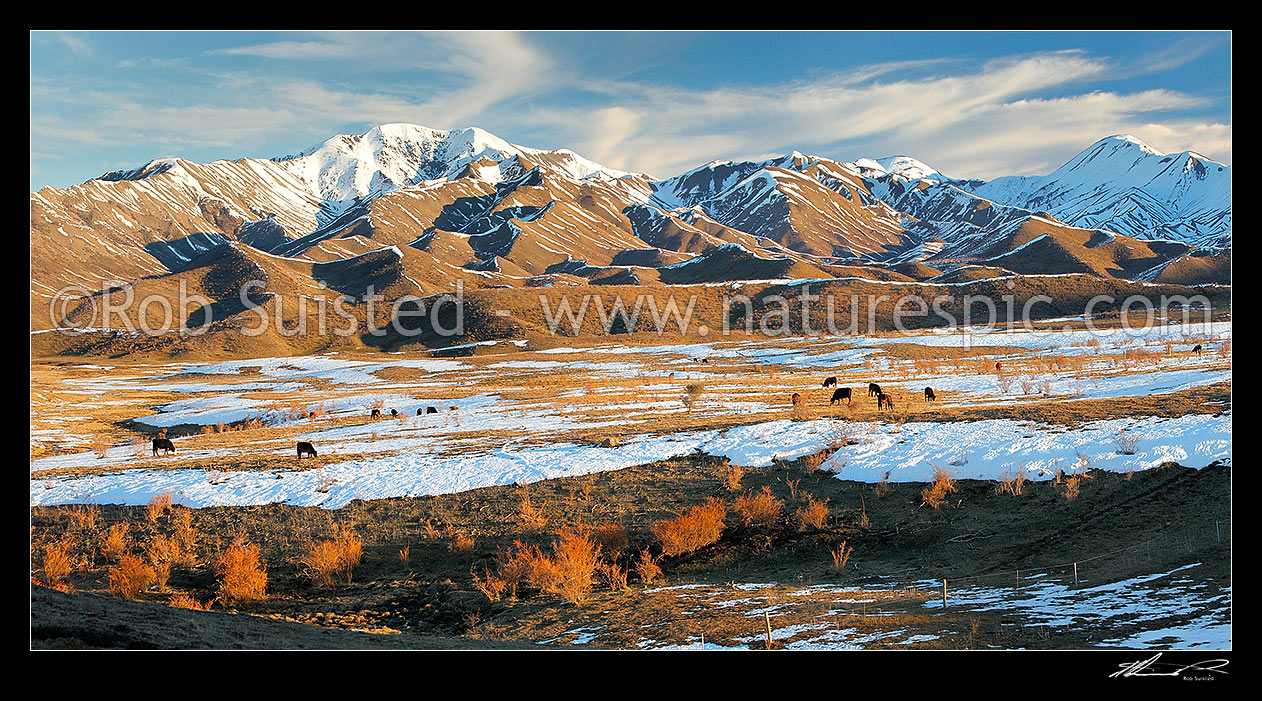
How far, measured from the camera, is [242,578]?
1116cm

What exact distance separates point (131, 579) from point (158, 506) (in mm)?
4986

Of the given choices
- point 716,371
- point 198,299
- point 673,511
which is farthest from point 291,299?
point 673,511

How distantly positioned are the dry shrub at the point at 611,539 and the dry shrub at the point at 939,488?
6.08 m

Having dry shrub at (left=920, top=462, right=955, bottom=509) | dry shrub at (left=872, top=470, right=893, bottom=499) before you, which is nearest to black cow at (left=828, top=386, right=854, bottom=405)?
dry shrub at (left=872, top=470, right=893, bottom=499)

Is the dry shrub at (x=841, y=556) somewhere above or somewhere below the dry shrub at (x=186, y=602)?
above

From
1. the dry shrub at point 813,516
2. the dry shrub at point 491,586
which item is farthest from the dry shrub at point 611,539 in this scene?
the dry shrub at point 813,516

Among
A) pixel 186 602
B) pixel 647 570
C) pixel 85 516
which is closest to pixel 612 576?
pixel 647 570

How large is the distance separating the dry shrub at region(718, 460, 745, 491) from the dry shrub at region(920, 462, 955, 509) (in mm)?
3978

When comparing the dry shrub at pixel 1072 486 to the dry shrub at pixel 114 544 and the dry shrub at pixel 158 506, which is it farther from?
the dry shrub at pixel 158 506

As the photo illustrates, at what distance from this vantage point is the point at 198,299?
110562 mm

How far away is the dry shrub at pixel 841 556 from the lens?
11.2 metres

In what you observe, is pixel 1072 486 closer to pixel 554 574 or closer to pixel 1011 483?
pixel 1011 483

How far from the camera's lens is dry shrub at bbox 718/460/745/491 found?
52.1ft
